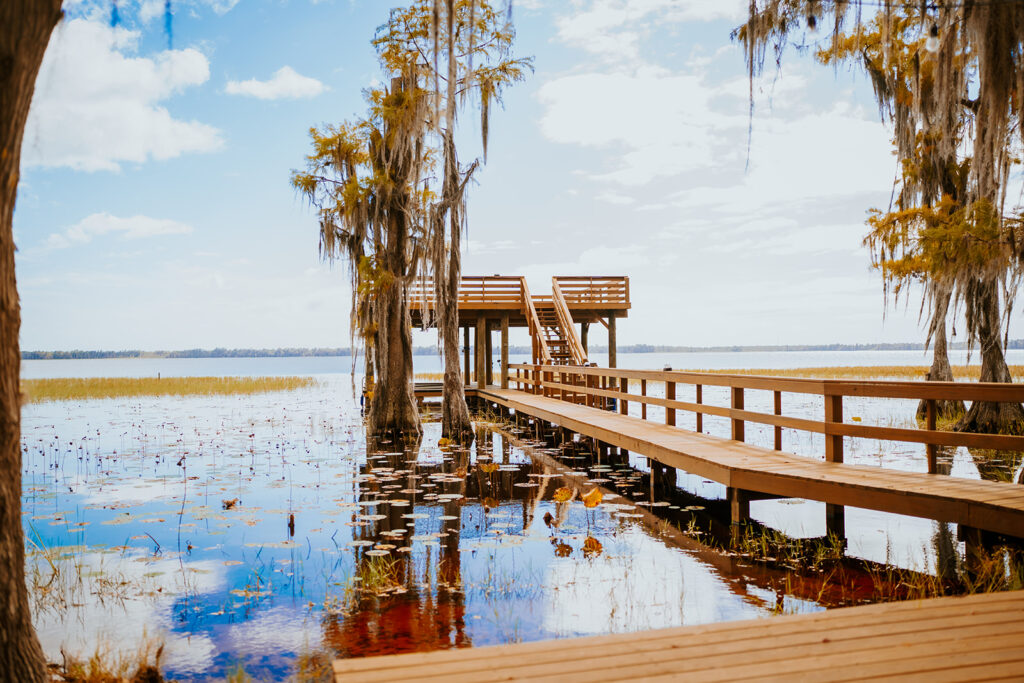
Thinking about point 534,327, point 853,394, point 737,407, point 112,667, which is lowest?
point 112,667

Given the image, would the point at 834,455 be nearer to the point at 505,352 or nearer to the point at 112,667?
the point at 112,667

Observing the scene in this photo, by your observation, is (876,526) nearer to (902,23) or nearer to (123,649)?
(123,649)

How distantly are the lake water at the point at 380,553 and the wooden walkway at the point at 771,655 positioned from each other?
1.22m

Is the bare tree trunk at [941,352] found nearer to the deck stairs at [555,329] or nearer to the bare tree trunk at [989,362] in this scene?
the bare tree trunk at [989,362]

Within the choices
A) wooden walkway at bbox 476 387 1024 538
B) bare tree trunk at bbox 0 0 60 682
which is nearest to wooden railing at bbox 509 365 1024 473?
wooden walkway at bbox 476 387 1024 538

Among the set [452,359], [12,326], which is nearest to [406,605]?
[12,326]

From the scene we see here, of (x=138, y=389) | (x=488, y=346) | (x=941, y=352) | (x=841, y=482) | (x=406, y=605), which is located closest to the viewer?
(x=406, y=605)

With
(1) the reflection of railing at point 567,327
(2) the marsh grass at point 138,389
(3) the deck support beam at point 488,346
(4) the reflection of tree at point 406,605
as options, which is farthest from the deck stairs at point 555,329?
(2) the marsh grass at point 138,389

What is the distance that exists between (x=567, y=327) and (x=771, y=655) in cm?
1680

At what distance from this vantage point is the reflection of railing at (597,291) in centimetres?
2233

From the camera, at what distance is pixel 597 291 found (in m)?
22.5

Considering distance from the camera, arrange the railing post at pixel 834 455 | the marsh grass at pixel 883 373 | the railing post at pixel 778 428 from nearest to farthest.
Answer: the railing post at pixel 834 455 < the railing post at pixel 778 428 < the marsh grass at pixel 883 373

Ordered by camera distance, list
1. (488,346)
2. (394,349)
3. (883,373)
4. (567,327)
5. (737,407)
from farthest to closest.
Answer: (883,373)
(488,346)
(567,327)
(394,349)
(737,407)

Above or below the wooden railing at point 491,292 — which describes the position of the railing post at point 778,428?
below
